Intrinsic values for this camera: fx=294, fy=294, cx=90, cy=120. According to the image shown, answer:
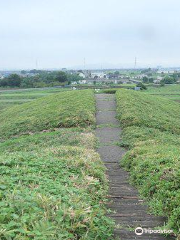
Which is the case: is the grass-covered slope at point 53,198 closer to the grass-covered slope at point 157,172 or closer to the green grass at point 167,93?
the grass-covered slope at point 157,172

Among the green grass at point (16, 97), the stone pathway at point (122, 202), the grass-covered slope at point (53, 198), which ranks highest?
the grass-covered slope at point (53, 198)

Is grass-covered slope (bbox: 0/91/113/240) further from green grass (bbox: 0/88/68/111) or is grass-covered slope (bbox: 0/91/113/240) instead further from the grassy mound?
green grass (bbox: 0/88/68/111)

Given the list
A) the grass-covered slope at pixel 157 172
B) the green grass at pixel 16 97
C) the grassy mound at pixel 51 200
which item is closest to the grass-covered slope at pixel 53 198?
the grassy mound at pixel 51 200

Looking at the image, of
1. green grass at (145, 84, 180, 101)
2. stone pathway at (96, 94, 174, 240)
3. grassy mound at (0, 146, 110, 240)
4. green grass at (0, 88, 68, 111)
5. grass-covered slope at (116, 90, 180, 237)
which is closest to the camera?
grassy mound at (0, 146, 110, 240)

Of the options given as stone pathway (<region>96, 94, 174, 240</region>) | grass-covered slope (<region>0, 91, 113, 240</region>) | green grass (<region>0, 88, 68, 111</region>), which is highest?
grass-covered slope (<region>0, 91, 113, 240</region>)

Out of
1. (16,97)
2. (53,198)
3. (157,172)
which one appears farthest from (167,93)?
(53,198)

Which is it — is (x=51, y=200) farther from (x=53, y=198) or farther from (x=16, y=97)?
(x=16, y=97)

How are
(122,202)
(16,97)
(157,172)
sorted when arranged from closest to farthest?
1. (122,202)
2. (157,172)
3. (16,97)

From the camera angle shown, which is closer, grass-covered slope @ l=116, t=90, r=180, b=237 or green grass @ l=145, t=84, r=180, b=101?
grass-covered slope @ l=116, t=90, r=180, b=237

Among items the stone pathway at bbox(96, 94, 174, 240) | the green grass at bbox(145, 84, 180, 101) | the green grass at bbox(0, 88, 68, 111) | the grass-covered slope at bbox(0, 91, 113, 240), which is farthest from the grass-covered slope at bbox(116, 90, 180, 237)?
the green grass at bbox(145, 84, 180, 101)

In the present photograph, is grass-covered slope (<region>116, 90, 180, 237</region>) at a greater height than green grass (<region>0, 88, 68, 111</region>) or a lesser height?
greater

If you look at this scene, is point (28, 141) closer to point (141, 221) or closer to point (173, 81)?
point (141, 221)

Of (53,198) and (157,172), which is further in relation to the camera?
(157,172)

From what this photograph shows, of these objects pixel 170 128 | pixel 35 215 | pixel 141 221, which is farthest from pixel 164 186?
pixel 170 128
